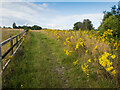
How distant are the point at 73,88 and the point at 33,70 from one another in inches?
64.5

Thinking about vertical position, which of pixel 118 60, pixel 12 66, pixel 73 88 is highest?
pixel 118 60

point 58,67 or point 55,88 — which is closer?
point 55,88

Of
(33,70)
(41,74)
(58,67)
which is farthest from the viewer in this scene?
(58,67)

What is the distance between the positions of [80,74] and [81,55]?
1355 mm

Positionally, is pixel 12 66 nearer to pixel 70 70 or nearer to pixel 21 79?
pixel 21 79

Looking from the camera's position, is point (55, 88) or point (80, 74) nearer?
point (55, 88)

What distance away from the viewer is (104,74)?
326cm

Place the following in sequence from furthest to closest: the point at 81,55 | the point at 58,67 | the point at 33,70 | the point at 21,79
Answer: the point at 81,55 → the point at 58,67 → the point at 33,70 → the point at 21,79

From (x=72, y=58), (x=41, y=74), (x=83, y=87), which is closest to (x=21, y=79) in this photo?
(x=41, y=74)

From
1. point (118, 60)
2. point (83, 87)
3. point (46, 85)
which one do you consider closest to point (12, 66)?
point (46, 85)

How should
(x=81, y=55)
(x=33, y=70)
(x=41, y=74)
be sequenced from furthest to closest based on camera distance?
(x=81, y=55), (x=33, y=70), (x=41, y=74)

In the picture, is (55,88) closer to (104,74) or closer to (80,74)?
(80,74)

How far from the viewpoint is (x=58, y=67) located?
4.34 metres

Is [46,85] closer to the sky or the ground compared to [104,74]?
closer to the ground
